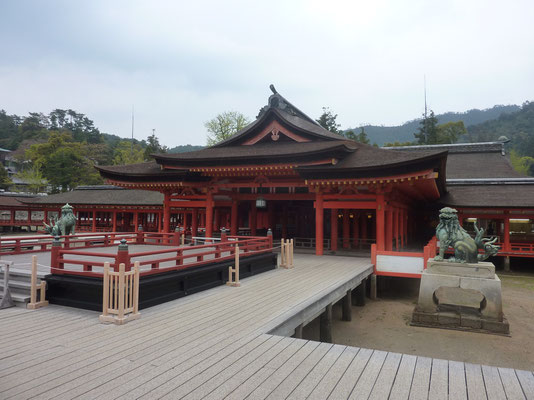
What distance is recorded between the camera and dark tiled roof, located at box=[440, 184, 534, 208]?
2109 cm

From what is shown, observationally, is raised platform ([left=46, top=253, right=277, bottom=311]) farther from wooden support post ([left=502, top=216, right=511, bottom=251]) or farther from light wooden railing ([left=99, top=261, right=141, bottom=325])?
wooden support post ([left=502, top=216, right=511, bottom=251])

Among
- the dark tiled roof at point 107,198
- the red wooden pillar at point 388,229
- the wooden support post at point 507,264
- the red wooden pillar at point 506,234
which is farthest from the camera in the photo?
the dark tiled roof at point 107,198

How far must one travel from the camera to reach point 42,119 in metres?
125

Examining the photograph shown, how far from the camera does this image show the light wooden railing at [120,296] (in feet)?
22.6

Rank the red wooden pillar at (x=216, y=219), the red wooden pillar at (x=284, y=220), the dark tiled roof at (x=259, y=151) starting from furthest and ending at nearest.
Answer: the red wooden pillar at (x=216, y=219) < the red wooden pillar at (x=284, y=220) < the dark tiled roof at (x=259, y=151)

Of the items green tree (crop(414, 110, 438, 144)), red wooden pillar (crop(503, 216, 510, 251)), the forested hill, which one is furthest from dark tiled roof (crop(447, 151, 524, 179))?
the forested hill

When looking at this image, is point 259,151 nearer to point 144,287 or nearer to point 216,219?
point 144,287

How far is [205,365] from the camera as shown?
16.4ft

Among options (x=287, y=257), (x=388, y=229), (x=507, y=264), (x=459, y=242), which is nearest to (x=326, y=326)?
(x=287, y=257)

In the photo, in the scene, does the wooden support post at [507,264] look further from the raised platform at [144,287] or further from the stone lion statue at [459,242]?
the raised platform at [144,287]

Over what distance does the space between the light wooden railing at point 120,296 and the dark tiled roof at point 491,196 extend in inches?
864

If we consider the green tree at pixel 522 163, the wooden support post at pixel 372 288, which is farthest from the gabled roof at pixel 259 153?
the green tree at pixel 522 163

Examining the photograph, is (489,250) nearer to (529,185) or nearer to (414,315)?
(414,315)

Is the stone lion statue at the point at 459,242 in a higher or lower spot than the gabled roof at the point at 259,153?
lower
